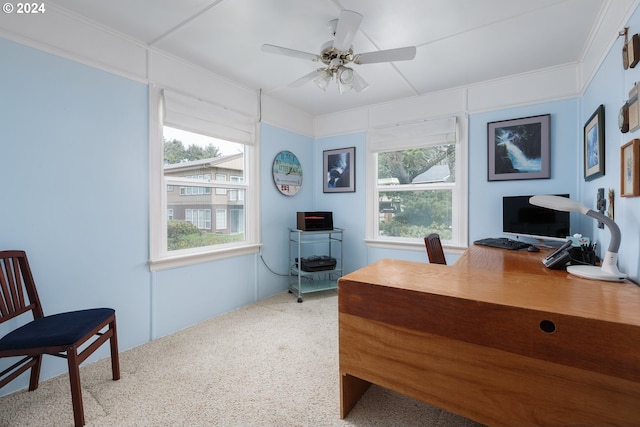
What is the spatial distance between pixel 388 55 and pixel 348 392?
Answer: 2.17 meters

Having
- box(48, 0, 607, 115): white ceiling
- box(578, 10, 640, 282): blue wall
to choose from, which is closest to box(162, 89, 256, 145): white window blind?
box(48, 0, 607, 115): white ceiling

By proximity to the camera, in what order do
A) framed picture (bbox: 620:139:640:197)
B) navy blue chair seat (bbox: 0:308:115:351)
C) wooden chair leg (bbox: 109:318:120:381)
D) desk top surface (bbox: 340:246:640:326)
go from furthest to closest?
wooden chair leg (bbox: 109:318:120:381) < navy blue chair seat (bbox: 0:308:115:351) < framed picture (bbox: 620:139:640:197) < desk top surface (bbox: 340:246:640:326)

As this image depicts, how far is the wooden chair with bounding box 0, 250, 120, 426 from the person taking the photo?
147cm

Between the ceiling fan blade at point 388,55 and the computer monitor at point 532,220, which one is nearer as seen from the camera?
the ceiling fan blade at point 388,55

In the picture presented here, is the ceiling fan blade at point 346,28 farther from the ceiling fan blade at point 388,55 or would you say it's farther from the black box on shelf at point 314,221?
the black box on shelf at point 314,221

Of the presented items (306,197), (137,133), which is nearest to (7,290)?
(137,133)

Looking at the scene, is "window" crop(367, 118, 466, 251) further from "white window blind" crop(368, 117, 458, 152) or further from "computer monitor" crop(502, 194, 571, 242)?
"computer monitor" crop(502, 194, 571, 242)

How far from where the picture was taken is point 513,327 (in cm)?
105

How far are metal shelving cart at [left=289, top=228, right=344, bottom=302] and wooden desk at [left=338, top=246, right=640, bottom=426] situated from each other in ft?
6.95

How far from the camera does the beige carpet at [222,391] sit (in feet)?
5.14

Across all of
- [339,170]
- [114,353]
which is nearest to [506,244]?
[339,170]

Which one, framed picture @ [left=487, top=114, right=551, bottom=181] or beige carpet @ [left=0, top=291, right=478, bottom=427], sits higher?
framed picture @ [left=487, top=114, right=551, bottom=181]

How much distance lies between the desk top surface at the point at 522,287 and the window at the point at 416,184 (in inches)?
64.2

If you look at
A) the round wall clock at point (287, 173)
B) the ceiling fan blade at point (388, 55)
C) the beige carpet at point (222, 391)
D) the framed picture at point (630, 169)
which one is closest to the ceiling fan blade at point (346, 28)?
the ceiling fan blade at point (388, 55)
